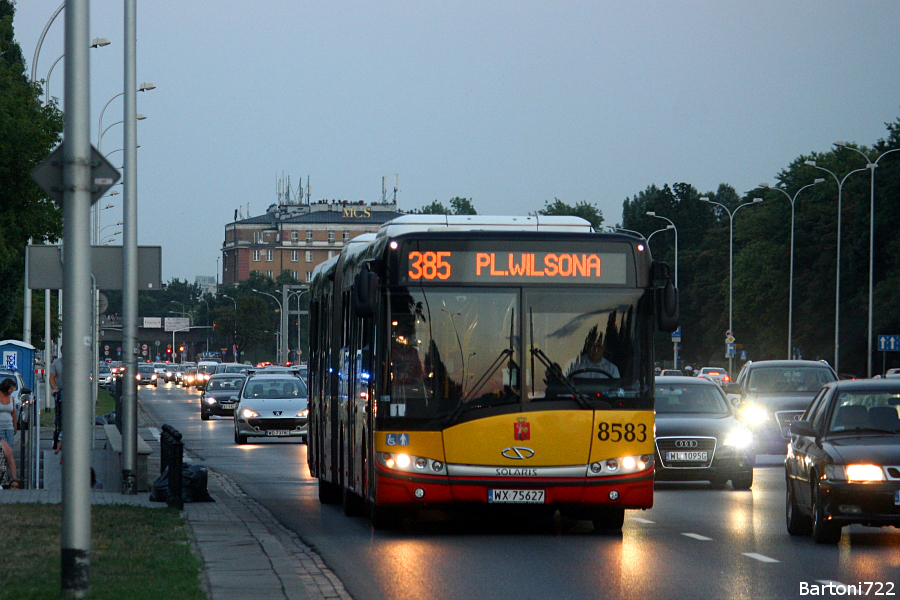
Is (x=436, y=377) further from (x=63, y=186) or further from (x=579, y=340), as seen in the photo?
(x=63, y=186)

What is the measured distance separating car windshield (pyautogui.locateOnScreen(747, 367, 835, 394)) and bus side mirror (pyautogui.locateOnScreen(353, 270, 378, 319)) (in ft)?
53.0

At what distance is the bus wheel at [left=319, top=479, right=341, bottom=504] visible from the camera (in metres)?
20.0

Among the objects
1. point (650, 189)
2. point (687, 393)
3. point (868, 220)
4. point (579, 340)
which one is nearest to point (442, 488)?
point (579, 340)

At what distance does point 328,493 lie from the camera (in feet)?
65.9

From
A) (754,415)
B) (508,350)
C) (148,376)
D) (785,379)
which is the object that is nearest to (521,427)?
(508,350)

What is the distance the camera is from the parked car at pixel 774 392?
28.8 m

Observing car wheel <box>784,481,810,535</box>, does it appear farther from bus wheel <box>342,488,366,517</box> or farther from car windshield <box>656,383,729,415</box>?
car windshield <box>656,383,729,415</box>

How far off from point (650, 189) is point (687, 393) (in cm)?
16336

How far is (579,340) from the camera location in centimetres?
1498

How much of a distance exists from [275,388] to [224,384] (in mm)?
19440

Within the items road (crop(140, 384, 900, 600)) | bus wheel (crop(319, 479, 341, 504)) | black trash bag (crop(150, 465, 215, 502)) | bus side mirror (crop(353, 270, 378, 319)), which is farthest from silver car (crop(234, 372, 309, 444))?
bus side mirror (crop(353, 270, 378, 319))

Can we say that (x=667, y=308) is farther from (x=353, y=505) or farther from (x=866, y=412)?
(x=353, y=505)

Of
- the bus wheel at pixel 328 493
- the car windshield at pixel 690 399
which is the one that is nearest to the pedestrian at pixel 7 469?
the bus wheel at pixel 328 493

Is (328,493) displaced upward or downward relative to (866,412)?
downward
